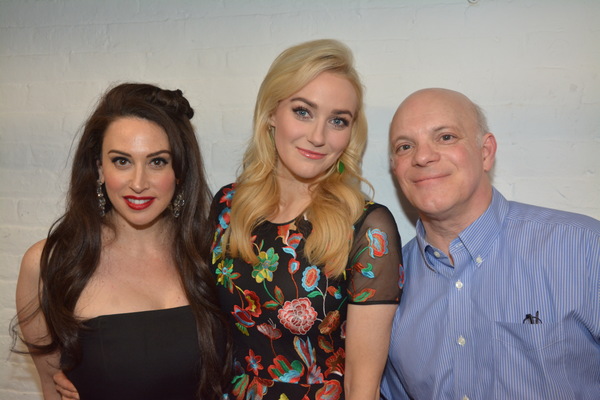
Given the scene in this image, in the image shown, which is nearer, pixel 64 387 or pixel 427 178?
pixel 427 178

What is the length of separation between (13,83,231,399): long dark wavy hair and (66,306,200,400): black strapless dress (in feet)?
0.17

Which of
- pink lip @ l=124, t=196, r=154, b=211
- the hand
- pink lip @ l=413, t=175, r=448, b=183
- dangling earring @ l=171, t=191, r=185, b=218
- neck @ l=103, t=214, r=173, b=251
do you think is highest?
pink lip @ l=413, t=175, r=448, b=183

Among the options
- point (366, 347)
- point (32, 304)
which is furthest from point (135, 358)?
point (366, 347)

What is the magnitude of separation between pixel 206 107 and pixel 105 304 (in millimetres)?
1037

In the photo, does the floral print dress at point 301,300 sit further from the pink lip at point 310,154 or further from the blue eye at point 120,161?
the blue eye at point 120,161

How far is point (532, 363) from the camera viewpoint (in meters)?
1.66

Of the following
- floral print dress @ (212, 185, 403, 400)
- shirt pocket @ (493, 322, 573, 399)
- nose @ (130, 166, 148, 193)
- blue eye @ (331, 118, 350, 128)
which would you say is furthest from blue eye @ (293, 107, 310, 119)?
shirt pocket @ (493, 322, 573, 399)

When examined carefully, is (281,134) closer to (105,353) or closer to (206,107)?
(206,107)

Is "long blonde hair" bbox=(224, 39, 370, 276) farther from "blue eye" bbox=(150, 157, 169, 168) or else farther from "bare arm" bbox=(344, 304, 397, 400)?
"blue eye" bbox=(150, 157, 169, 168)

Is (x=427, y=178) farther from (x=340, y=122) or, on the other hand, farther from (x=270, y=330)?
(x=270, y=330)

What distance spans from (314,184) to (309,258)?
35cm

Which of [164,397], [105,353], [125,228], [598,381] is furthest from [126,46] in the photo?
[598,381]

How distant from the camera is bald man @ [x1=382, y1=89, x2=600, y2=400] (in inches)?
64.7

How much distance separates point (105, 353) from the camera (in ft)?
5.93
